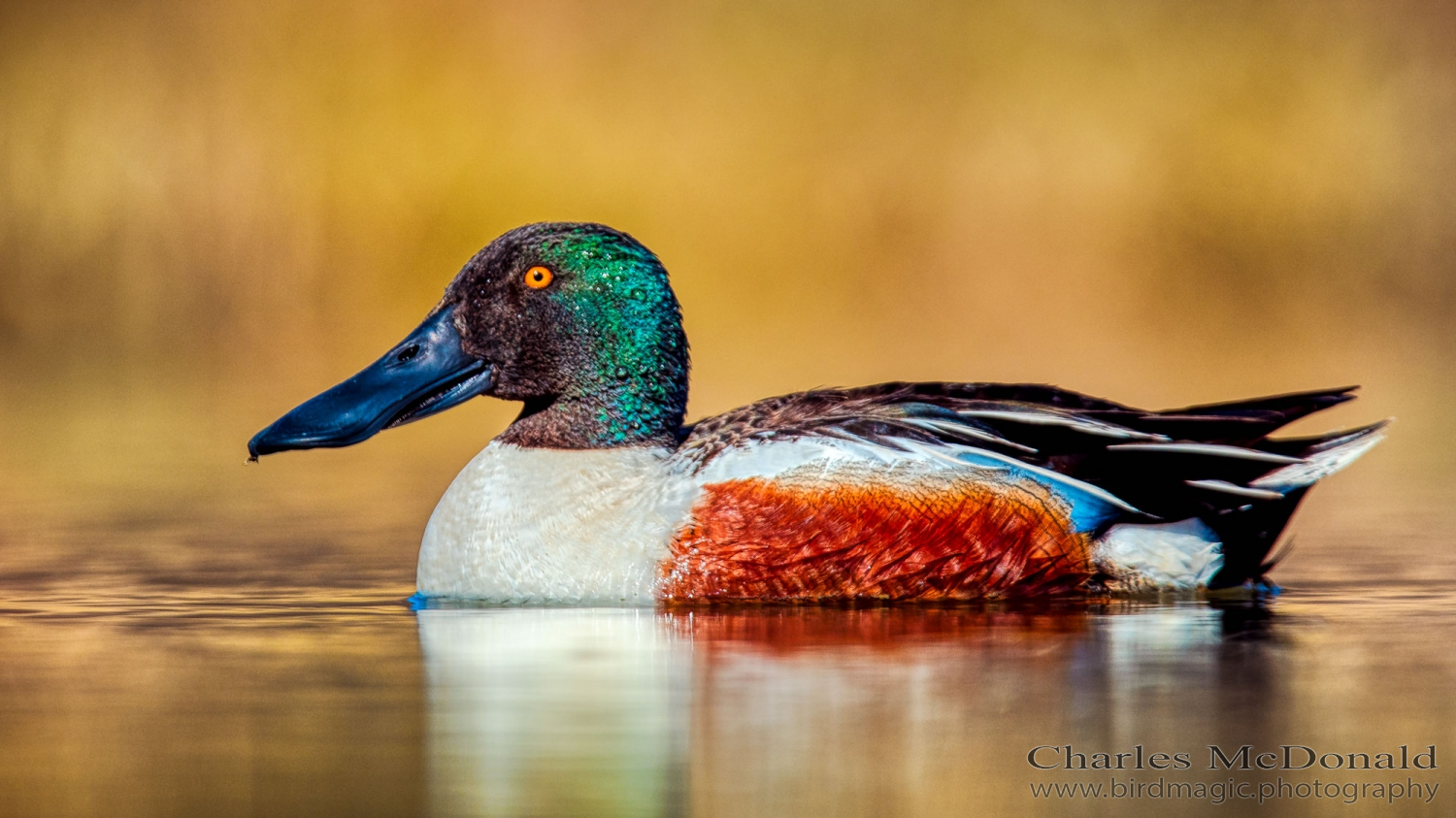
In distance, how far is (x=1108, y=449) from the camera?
7109 mm

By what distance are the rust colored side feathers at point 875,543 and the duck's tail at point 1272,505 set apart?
49 cm

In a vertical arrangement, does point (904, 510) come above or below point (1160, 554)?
above

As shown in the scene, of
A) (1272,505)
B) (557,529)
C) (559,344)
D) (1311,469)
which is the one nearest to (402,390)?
(559,344)

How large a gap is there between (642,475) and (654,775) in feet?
8.42

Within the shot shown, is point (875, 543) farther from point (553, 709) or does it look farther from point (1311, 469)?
point (553, 709)

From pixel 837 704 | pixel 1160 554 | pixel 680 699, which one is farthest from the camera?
pixel 1160 554

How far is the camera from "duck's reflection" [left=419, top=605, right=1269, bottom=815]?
468 centimetres

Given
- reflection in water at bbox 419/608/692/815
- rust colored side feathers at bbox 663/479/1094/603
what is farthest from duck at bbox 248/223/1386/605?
reflection in water at bbox 419/608/692/815

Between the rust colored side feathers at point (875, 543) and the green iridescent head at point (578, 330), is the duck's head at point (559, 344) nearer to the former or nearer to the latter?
the green iridescent head at point (578, 330)

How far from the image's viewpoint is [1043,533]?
708 centimetres

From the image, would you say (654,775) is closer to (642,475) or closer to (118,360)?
(642,475)

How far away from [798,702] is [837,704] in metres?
0.10

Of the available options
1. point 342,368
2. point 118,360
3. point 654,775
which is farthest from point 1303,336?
point 654,775

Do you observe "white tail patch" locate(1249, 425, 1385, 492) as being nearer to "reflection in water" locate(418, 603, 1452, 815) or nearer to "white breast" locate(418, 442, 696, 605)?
"reflection in water" locate(418, 603, 1452, 815)
